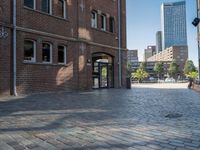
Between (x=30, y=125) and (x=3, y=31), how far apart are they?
9217mm

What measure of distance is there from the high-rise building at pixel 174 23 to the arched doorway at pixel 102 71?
506 ft

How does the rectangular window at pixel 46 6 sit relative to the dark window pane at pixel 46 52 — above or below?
above

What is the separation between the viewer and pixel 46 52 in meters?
17.6

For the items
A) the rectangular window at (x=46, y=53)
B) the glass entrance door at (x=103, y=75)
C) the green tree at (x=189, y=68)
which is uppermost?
the green tree at (x=189, y=68)

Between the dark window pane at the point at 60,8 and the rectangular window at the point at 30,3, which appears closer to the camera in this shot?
the rectangular window at the point at 30,3

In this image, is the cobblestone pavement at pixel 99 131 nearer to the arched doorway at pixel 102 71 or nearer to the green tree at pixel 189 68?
the arched doorway at pixel 102 71

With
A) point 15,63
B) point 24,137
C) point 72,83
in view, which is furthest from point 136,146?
point 72,83

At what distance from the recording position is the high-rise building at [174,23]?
173 meters

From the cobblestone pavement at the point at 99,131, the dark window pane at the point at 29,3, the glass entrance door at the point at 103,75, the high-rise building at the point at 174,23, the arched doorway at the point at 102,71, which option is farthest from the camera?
the high-rise building at the point at 174,23

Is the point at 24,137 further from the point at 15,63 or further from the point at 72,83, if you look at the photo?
the point at 72,83

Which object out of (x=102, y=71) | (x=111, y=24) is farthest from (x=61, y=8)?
(x=102, y=71)

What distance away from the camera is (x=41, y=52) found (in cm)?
1684

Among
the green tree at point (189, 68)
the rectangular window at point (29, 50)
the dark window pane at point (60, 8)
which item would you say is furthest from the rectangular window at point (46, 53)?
the green tree at point (189, 68)

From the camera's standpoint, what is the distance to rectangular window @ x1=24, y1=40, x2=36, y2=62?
16.0 metres
